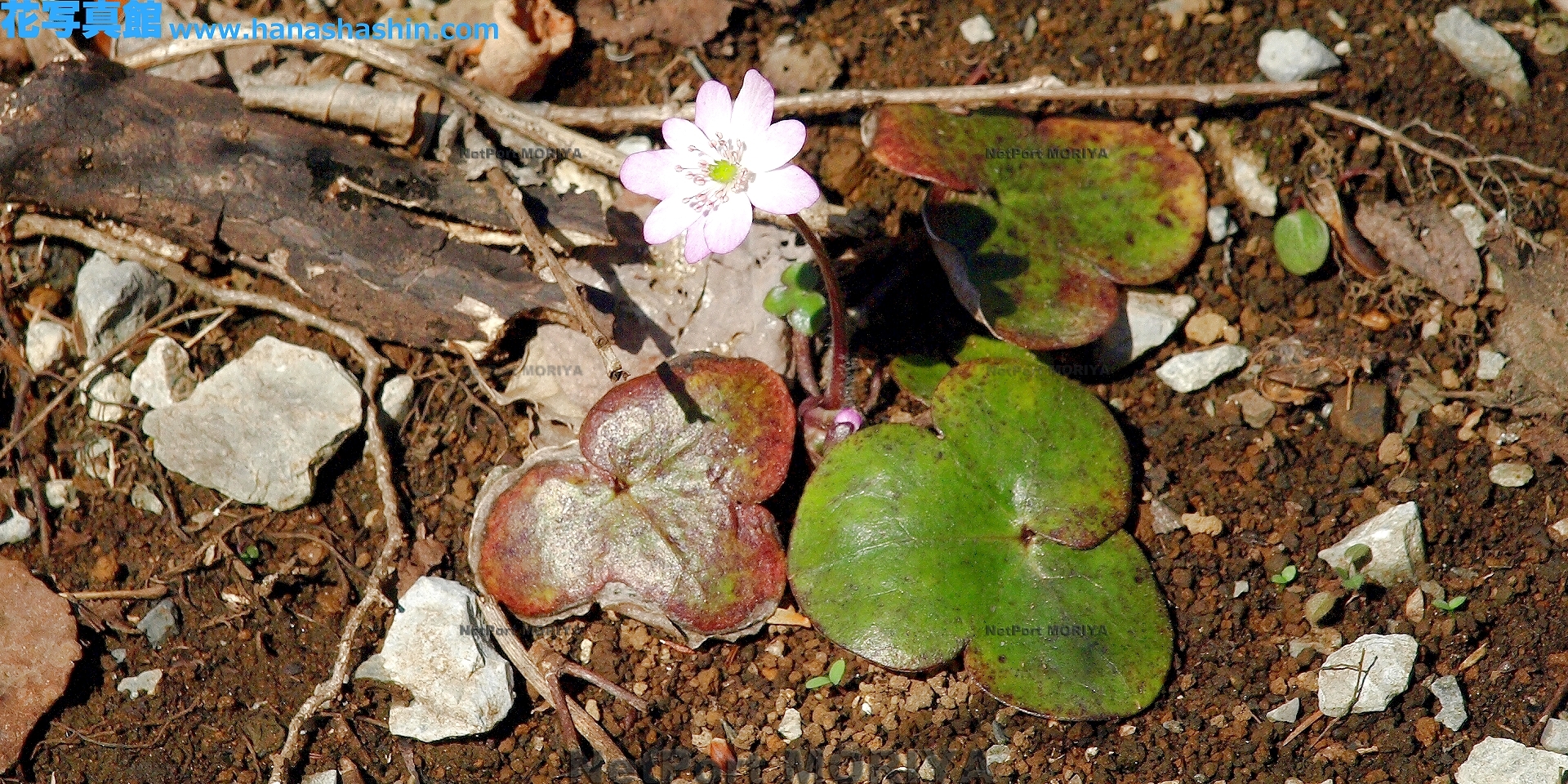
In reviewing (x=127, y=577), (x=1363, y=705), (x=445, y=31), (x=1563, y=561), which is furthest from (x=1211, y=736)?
(x=445, y=31)

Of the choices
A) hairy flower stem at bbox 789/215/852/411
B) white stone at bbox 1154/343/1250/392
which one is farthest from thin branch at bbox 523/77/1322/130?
white stone at bbox 1154/343/1250/392

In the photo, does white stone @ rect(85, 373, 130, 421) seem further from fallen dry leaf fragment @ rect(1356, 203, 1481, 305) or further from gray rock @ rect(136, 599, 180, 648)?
fallen dry leaf fragment @ rect(1356, 203, 1481, 305)

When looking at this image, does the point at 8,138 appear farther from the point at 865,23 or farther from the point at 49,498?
the point at 865,23

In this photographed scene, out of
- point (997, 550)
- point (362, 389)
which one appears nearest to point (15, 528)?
point (362, 389)

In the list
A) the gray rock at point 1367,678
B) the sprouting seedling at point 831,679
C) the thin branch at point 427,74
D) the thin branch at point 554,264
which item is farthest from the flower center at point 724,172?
the gray rock at point 1367,678

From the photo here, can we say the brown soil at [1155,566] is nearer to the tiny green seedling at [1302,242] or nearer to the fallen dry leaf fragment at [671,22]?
the tiny green seedling at [1302,242]

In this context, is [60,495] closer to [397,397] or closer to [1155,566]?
[397,397]

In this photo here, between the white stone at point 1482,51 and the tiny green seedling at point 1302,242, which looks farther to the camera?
the white stone at point 1482,51
